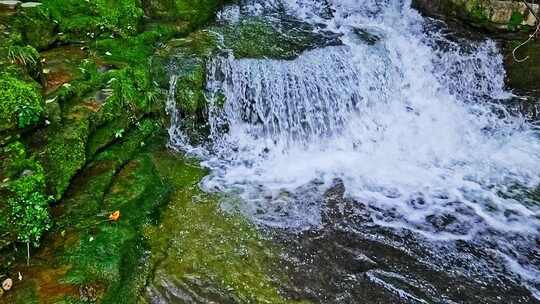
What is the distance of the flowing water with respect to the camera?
16.1 feet

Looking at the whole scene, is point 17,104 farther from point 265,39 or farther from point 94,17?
point 265,39

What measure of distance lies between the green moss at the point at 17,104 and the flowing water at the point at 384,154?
2.12 meters

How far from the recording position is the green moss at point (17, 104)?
473 cm

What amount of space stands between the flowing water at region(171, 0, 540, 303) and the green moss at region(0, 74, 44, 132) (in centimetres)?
212

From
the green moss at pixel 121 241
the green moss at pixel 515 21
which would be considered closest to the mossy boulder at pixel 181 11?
the green moss at pixel 121 241

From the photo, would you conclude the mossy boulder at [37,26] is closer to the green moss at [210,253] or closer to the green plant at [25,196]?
the green plant at [25,196]

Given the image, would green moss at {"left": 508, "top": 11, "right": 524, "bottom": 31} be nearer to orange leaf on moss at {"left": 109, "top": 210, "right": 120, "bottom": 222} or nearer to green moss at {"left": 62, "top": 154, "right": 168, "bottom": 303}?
green moss at {"left": 62, "top": 154, "right": 168, "bottom": 303}

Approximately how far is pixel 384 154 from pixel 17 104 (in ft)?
16.5

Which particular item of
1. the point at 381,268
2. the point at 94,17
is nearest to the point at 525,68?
the point at 381,268

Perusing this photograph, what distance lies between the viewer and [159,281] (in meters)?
4.35

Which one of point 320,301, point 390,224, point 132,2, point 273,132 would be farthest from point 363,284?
point 132,2

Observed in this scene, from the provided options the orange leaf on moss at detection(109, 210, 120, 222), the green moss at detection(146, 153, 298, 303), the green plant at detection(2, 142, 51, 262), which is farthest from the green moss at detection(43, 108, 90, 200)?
the green moss at detection(146, 153, 298, 303)

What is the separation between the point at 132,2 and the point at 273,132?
333cm

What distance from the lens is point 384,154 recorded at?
7.14 m
